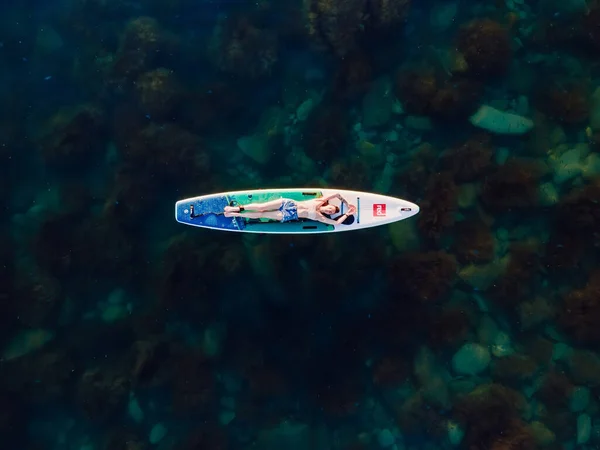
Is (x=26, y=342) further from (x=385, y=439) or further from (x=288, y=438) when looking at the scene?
(x=385, y=439)

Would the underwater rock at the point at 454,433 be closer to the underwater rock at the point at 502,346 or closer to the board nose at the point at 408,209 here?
the underwater rock at the point at 502,346

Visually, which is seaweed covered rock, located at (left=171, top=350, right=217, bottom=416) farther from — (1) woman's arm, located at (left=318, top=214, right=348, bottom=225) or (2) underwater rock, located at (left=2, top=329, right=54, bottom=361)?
(1) woman's arm, located at (left=318, top=214, right=348, bottom=225)

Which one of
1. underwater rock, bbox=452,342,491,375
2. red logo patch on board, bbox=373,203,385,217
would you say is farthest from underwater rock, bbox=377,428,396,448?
red logo patch on board, bbox=373,203,385,217

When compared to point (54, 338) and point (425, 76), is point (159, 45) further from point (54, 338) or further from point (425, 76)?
point (54, 338)

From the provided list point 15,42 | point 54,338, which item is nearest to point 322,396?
point 54,338

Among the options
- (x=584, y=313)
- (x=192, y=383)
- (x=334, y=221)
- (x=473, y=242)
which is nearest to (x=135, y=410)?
(x=192, y=383)

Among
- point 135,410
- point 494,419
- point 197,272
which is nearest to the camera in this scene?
point 494,419

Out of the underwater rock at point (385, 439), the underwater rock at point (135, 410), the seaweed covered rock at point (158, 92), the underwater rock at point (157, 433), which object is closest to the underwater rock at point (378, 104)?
the seaweed covered rock at point (158, 92)
